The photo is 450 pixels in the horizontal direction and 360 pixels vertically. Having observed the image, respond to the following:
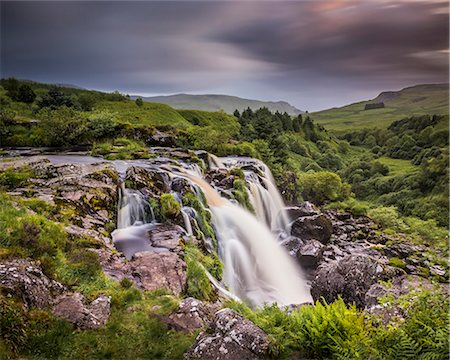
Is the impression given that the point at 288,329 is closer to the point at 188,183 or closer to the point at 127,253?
the point at 127,253

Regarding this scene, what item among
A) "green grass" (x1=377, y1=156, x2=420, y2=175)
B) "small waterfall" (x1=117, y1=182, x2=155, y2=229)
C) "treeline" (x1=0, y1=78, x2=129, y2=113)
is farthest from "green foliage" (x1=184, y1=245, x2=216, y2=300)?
"green grass" (x1=377, y1=156, x2=420, y2=175)

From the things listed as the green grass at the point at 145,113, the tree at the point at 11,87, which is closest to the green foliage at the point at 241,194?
the green grass at the point at 145,113

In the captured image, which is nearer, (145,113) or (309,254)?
(309,254)

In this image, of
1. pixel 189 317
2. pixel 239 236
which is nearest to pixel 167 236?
pixel 189 317

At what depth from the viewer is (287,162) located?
5269cm

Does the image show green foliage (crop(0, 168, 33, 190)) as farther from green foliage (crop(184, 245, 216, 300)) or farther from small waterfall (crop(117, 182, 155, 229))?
green foliage (crop(184, 245, 216, 300))

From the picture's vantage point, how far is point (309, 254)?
24516 mm

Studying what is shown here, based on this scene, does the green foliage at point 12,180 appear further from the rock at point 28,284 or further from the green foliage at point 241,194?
the green foliage at point 241,194

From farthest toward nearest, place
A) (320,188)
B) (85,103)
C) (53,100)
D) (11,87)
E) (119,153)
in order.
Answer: (85,103), (11,87), (53,100), (320,188), (119,153)

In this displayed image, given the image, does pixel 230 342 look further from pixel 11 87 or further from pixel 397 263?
pixel 11 87

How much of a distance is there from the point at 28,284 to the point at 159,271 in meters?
4.63

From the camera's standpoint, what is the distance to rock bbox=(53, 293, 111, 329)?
8406 mm

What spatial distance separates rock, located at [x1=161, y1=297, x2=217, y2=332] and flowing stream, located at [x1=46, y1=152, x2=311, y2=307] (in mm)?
5066

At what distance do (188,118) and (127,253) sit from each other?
69043 mm
